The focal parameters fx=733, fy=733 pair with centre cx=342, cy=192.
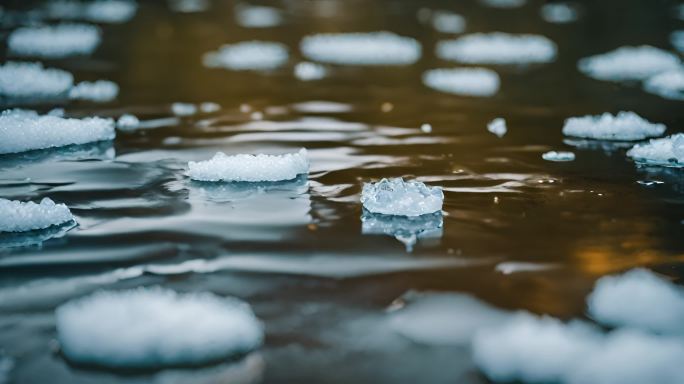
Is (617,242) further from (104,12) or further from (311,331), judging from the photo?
(104,12)

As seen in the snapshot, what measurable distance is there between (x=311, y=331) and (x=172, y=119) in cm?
206

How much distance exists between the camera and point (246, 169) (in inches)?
92.6

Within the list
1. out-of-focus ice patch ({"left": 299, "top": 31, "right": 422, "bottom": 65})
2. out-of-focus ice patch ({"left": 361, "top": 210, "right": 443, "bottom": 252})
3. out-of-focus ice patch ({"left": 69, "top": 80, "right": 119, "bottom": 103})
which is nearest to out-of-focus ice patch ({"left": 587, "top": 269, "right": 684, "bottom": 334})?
out-of-focus ice patch ({"left": 361, "top": 210, "right": 443, "bottom": 252})

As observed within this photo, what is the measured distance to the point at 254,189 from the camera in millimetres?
2291

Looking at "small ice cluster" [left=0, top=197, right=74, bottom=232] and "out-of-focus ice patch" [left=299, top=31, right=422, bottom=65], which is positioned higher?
"out-of-focus ice patch" [left=299, top=31, right=422, bottom=65]

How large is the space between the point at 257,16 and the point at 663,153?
5605 mm

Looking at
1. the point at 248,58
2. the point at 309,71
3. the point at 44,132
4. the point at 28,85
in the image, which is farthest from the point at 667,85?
the point at 28,85

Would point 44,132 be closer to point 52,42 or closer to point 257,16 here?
point 52,42

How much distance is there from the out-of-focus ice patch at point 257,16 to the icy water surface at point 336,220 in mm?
2880

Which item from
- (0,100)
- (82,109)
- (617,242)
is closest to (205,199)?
(617,242)

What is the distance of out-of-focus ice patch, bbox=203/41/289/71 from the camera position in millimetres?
4680

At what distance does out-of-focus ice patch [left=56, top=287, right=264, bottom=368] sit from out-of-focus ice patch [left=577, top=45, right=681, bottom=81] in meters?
3.55

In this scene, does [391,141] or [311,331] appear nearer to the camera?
[311,331]

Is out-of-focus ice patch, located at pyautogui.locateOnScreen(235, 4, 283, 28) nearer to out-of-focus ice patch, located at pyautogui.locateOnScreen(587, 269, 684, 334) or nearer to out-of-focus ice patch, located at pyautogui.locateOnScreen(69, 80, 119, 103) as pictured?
out-of-focus ice patch, located at pyautogui.locateOnScreen(69, 80, 119, 103)
